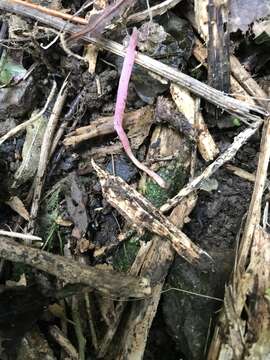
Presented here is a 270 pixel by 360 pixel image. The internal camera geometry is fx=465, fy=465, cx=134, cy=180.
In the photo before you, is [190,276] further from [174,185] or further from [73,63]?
[73,63]

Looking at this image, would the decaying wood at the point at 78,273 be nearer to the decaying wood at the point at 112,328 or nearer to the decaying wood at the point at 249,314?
the decaying wood at the point at 112,328

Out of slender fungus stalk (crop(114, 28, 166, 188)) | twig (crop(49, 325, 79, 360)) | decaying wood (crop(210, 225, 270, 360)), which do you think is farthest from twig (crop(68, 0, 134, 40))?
twig (crop(49, 325, 79, 360))

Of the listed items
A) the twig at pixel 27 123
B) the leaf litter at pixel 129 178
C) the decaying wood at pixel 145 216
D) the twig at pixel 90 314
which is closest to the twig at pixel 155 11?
the leaf litter at pixel 129 178

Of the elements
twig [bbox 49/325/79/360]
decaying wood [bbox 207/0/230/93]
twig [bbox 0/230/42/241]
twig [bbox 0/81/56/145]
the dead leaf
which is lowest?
twig [bbox 49/325/79/360]

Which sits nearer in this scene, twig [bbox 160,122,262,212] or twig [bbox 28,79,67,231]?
twig [bbox 160,122,262,212]

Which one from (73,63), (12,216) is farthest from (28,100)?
(12,216)

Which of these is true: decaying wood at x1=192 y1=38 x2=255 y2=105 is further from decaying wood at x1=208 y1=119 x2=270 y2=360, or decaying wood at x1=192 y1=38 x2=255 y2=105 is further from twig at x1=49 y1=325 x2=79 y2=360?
twig at x1=49 y1=325 x2=79 y2=360

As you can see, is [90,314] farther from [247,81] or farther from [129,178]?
[247,81]
